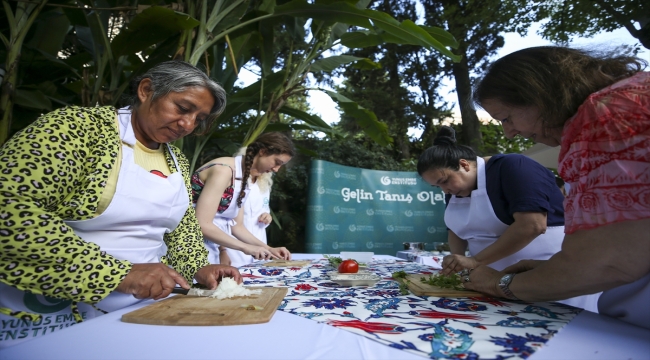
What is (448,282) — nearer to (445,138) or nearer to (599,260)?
(599,260)

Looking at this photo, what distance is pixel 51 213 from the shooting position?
3.82ft

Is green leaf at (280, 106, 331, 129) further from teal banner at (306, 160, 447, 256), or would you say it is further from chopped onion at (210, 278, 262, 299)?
chopped onion at (210, 278, 262, 299)

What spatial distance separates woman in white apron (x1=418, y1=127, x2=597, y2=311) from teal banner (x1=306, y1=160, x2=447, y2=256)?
3.97 meters

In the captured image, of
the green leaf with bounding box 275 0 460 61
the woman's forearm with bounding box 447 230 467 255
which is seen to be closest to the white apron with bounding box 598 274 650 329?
the woman's forearm with bounding box 447 230 467 255

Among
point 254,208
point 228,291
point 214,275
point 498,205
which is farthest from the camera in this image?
point 254,208

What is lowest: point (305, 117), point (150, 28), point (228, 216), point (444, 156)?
point (228, 216)

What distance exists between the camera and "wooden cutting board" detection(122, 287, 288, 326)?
1080 mm

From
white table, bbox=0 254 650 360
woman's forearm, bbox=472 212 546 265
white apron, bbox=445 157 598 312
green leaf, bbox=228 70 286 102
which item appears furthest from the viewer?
green leaf, bbox=228 70 286 102

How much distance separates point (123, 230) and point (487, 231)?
202 cm

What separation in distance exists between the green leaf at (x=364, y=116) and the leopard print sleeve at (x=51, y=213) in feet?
12.3

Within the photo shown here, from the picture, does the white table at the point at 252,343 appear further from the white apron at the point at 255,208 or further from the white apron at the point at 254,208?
the white apron at the point at 255,208

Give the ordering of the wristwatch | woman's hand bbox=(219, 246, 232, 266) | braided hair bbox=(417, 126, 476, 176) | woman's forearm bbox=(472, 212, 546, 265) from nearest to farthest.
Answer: the wristwatch
woman's forearm bbox=(472, 212, 546, 265)
braided hair bbox=(417, 126, 476, 176)
woman's hand bbox=(219, 246, 232, 266)

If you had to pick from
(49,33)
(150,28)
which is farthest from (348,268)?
(49,33)

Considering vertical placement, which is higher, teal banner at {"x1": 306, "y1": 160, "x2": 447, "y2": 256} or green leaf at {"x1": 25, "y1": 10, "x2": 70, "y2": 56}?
green leaf at {"x1": 25, "y1": 10, "x2": 70, "y2": 56}
